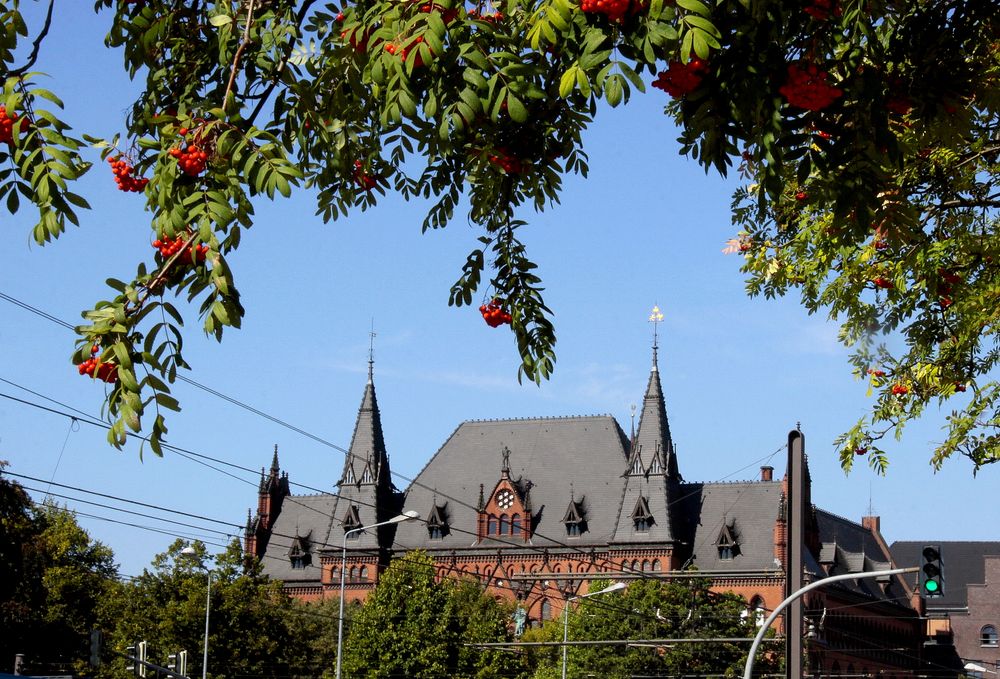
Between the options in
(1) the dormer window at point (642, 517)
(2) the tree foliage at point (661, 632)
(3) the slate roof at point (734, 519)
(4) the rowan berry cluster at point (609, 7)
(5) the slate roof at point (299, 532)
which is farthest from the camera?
(5) the slate roof at point (299, 532)

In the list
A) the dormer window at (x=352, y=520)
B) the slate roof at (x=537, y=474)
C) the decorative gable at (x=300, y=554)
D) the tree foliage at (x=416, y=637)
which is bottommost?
the tree foliage at (x=416, y=637)

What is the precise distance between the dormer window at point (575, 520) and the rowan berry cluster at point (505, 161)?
88939 millimetres

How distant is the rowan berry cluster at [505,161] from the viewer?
20.0 feet

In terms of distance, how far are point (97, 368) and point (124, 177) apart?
1337 millimetres

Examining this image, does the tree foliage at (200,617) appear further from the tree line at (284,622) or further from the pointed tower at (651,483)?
the pointed tower at (651,483)

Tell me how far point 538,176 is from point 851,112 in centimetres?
170

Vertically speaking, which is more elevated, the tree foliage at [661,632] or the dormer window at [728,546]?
the dormer window at [728,546]

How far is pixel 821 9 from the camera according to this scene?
16.7 ft

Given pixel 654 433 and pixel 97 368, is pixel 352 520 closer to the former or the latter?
pixel 654 433

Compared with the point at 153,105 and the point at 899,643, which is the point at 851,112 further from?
the point at 899,643

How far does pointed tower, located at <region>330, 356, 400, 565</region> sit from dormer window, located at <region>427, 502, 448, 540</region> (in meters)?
2.79

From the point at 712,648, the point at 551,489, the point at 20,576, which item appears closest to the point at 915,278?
the point at 20,576

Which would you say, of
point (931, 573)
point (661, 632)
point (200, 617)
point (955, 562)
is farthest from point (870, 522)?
point (931, 573)

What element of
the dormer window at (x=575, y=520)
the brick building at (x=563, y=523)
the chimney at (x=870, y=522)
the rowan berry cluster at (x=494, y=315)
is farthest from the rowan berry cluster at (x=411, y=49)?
the chimney at (x=870, y=522)
